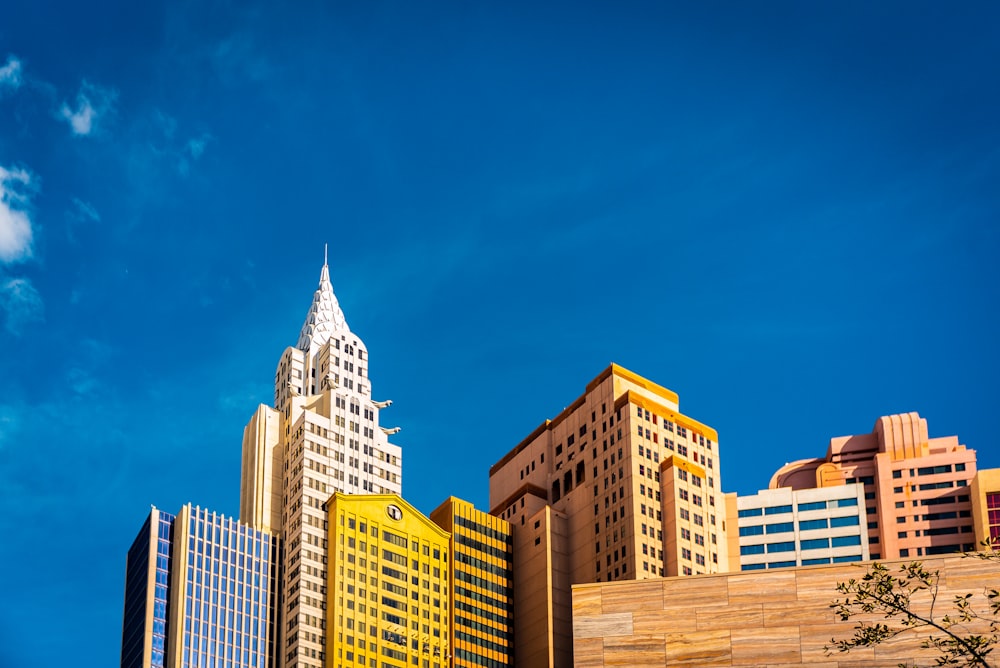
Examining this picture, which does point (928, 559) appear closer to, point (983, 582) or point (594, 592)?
point (983, 582)

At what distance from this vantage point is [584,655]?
117062 millimetres

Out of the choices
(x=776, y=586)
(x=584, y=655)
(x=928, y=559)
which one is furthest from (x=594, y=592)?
(x=928, y=559)

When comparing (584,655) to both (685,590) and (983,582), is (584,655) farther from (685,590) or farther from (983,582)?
(983,582)

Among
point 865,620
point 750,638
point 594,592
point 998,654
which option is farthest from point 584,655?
point 998,654

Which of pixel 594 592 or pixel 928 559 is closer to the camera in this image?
pixel 928 559

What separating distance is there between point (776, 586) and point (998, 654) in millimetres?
15888

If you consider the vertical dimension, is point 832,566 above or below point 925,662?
above

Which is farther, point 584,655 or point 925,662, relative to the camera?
point 584,655

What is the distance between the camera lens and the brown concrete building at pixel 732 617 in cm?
11388

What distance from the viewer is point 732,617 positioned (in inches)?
4572

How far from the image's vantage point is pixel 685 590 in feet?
387

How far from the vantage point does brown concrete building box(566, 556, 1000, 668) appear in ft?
374

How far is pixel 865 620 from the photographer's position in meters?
117

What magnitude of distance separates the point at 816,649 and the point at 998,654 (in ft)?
40.2
